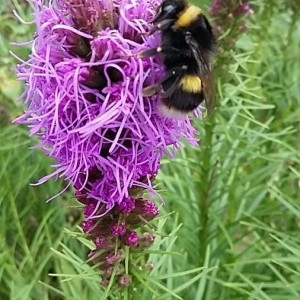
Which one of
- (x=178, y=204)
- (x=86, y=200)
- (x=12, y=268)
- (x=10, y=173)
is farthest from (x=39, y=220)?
(x=86, y=200)

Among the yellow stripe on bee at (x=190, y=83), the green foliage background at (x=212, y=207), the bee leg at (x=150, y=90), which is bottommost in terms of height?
the green foliage background at (x=212, y=207)

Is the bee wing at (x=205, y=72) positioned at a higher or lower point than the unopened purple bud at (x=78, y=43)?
lower

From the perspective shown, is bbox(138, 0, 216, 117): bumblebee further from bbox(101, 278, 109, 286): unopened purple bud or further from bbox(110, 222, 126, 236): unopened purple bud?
bbox(101, 278, 109, 286): unopened purple bud

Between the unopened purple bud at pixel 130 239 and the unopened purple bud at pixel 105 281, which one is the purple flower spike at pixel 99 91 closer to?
the unopened purple bud at pixel 130 239

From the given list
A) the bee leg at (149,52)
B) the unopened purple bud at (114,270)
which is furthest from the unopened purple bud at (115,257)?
the bee leg at (149,52)

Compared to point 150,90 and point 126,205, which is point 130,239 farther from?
point 150,90

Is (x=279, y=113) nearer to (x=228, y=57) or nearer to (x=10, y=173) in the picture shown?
(x=228, y=57)

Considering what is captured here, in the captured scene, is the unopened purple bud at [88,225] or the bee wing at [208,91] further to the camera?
the unopened purple bud at [88,225]
